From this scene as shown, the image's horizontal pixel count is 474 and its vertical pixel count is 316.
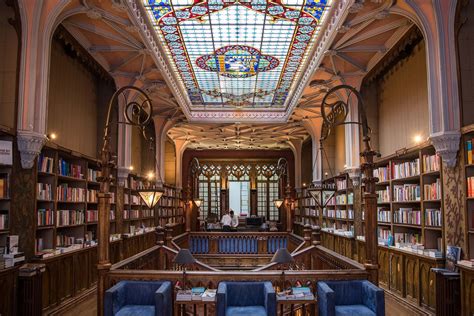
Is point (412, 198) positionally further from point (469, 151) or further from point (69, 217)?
point (69, 217)

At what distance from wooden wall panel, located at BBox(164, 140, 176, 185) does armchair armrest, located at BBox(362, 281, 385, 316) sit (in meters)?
16.7

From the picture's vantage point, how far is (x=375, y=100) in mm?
11570

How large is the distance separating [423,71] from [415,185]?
2.20 m

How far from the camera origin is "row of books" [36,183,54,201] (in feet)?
24.1

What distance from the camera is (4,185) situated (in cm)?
627

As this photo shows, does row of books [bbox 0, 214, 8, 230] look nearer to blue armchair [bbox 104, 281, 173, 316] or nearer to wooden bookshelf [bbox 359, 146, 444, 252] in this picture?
blue armchair [bbox 104, 281, 173, 316]

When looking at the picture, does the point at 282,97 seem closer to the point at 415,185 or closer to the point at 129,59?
the point at 129,59

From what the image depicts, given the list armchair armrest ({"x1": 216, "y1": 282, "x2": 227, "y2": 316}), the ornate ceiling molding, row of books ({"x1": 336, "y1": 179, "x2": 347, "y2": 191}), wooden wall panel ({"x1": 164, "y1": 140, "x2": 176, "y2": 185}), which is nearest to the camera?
armchair armrest ({"x1": 216, "y1": 282, "x2": 227, "y2": 316})

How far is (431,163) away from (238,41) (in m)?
4.78

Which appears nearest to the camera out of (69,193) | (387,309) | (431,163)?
(431,163)

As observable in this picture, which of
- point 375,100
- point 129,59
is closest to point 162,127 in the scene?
point 129,59

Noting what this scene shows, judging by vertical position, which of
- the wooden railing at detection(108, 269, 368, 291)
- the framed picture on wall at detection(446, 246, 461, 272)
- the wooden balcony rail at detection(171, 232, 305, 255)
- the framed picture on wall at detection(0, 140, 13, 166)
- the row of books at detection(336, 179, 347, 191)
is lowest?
the wooden balcony rail at detection(171, 232, 305, 255)

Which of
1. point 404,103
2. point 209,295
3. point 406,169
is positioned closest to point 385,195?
point 406,169

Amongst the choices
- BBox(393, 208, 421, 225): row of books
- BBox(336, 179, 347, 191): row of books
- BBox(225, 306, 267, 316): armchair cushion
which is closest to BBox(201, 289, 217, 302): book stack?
BBox(225, 306, 267, 316): armchair cushion
